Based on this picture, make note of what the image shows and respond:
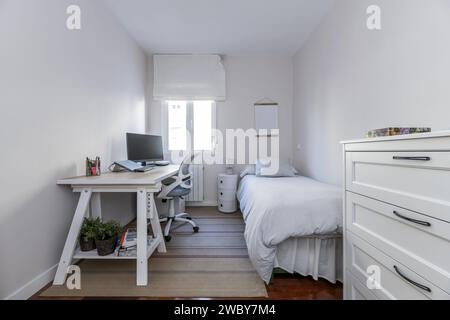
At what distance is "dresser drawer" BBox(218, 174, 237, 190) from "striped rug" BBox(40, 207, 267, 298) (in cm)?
106

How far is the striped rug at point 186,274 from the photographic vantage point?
1.43 meters

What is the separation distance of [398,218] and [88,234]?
192 cm

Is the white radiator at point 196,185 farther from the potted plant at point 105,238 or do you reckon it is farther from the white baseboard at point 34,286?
the white baseboard at point 34,286

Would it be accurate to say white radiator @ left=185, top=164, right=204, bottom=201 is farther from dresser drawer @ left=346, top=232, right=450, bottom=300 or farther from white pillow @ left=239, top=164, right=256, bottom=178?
dresser drawer @ left=346, top=232, right=450, bottom=300

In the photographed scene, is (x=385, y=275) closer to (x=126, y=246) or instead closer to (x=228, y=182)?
(x=126, y=246)

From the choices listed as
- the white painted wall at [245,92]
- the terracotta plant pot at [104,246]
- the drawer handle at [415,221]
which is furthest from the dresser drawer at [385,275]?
the white painted wall at [245,92]

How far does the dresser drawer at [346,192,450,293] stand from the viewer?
699 mm

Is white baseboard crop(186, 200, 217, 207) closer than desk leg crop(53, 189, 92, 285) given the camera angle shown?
No

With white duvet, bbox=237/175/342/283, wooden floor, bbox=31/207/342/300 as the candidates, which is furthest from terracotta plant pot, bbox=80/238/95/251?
white duvet, bbox=237/175/342/283

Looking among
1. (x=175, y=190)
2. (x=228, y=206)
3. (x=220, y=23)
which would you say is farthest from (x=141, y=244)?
(x=220, y=23)

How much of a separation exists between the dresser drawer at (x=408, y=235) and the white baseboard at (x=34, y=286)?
2.06 metres

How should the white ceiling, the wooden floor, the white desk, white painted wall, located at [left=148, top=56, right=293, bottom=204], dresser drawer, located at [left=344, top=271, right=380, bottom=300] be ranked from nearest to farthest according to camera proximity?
1. dresser drawer, located at [left=344, top=271, right=380, bottom=300]
2. the wooden floor
3. the white desk
4. the white ceiling
5. white painted wall, located at [left=148, top=56, right=293, bottom=204]
